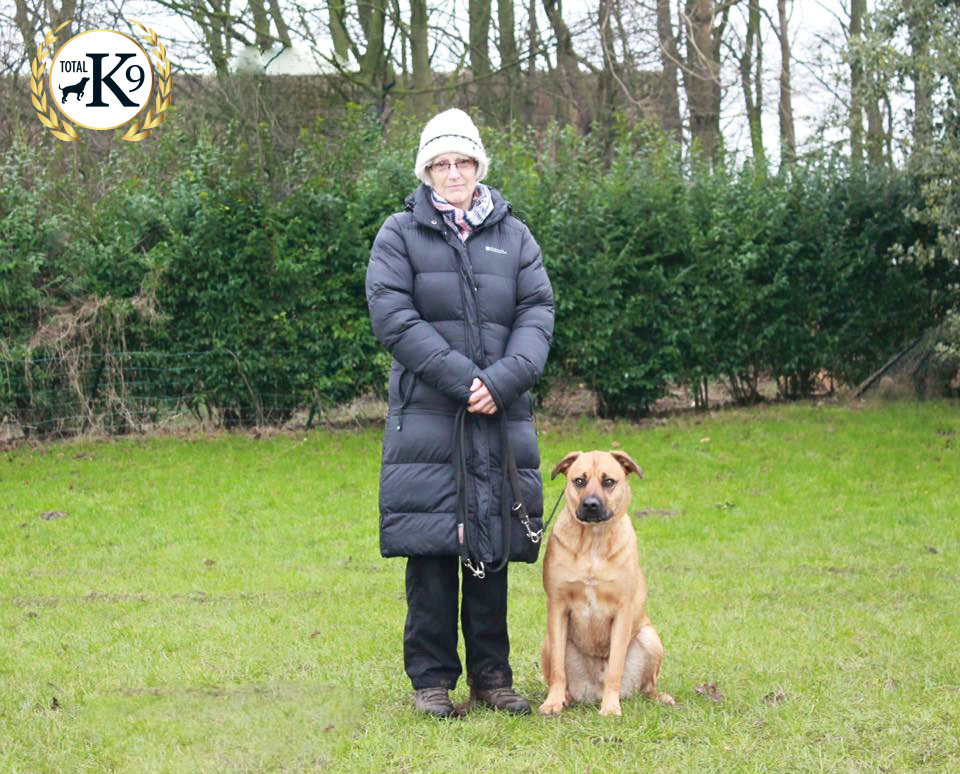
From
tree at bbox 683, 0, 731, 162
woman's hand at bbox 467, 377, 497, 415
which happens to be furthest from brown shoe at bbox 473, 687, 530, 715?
tree at bbox 683, 0, 731, 162

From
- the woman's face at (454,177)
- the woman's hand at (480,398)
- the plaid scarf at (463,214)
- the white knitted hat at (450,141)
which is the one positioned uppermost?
the white knitted hat at (450,141)

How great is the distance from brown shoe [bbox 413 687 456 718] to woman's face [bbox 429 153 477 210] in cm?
197

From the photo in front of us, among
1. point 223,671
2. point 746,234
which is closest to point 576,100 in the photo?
point 746,234

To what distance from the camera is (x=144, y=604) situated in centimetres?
755

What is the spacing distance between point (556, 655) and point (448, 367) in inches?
50.0

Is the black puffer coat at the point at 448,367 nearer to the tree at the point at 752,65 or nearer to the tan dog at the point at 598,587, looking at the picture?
the tan dog at the point at 598,587

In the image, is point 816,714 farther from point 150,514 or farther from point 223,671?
point 150,514

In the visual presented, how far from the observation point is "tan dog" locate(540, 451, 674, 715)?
4848 mm

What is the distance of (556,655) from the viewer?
4949mm

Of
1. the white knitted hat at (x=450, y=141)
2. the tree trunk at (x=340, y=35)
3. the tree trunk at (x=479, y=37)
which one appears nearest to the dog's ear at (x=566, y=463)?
the white knitted hat at (x=450, y=141)

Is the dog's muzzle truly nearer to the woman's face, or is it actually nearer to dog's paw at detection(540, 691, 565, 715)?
dog's paw at detection(540, 691, 565, 715)

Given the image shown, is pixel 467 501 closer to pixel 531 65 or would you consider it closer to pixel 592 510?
pixel 592 510

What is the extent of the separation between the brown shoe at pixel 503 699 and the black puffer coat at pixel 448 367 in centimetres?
58

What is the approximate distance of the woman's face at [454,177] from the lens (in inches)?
192
